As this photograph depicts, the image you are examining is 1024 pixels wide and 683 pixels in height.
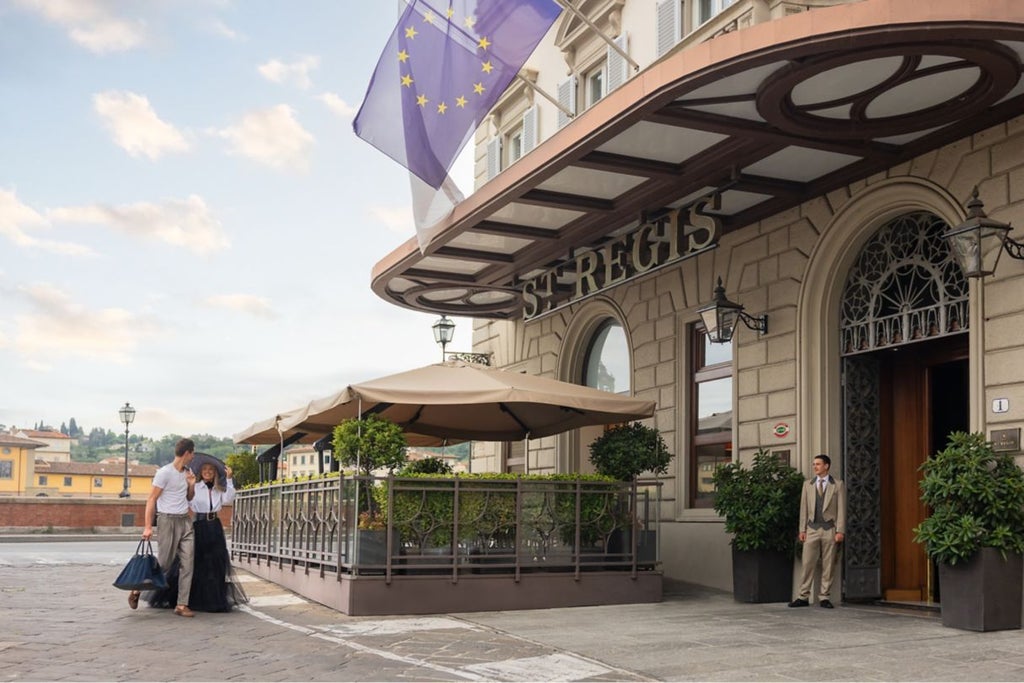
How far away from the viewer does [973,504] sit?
10008mm

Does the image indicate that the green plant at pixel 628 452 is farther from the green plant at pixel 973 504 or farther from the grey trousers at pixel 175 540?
the grey trousers at pixel 175 540

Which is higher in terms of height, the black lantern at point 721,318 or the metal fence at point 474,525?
the black lantern at point 721,318

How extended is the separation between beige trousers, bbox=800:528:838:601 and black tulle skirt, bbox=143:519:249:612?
241 inches

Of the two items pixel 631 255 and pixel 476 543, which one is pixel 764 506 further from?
pixel 631 255

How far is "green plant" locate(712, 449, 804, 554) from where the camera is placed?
12719mm

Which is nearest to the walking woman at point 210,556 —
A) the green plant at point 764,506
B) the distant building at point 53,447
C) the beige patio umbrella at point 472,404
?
the beige patio umbrella at point 472,404

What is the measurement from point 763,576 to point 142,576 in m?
6.63

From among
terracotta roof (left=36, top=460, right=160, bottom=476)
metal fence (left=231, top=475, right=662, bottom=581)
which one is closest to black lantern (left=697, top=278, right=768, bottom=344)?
metal fence (left=231, top=475, right=662, bottom=581)

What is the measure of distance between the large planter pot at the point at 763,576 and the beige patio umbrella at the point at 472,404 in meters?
2.01

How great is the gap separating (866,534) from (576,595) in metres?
3.45

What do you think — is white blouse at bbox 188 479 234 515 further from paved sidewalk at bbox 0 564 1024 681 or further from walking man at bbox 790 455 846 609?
walking man at bbox 790 455 846 609

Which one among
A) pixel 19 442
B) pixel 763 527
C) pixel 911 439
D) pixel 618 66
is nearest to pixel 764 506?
pixel 763 527

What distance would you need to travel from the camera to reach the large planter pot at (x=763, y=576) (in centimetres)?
1283

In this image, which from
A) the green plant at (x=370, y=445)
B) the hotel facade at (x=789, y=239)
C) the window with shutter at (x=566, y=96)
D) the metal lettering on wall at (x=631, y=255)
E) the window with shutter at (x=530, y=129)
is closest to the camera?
the hotel facade at (x=789, y=239)
